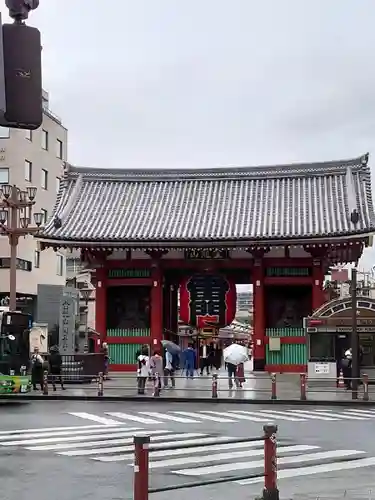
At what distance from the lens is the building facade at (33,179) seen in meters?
53.8

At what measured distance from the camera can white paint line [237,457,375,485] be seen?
1087cm

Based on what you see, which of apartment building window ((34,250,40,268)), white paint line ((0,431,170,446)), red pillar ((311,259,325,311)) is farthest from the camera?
apartment building window ((34,250,40,268))

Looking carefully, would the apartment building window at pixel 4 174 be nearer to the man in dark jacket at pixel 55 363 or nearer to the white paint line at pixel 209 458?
the man in dark jacket at pixel 55 363

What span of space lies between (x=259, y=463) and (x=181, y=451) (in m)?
1.94

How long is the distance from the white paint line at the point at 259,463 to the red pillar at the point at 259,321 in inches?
933

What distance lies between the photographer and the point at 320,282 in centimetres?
3678

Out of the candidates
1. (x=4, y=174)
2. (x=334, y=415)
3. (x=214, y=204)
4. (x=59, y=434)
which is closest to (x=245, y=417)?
(x=334, y=415)

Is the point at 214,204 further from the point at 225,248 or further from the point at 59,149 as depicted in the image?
the point at 59,149

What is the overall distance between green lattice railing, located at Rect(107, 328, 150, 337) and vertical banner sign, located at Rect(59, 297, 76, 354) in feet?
13.7

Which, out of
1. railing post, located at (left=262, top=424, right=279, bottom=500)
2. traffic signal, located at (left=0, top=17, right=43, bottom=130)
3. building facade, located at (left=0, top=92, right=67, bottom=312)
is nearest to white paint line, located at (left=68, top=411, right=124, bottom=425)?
railing post, located at (left=262, top=424, right=279, bottom=500)

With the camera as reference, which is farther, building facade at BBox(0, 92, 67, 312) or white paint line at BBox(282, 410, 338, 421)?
building facade at BBox(0, 92, 67, 312)

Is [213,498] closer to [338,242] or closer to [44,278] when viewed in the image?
[338,242]

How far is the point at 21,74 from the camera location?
463cm

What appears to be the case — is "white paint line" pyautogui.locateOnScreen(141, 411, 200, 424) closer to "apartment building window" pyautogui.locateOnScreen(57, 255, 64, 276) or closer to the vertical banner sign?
the vertical banner sign
